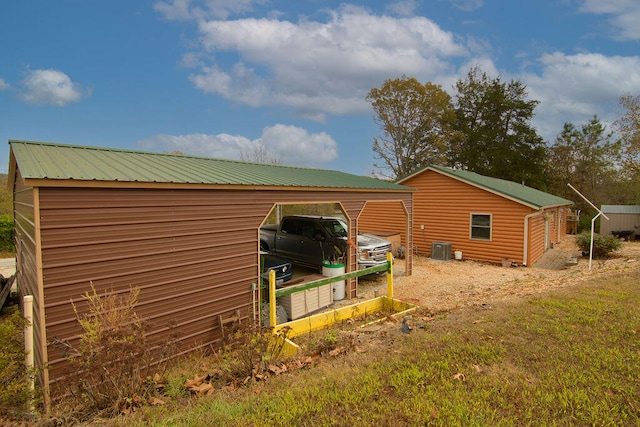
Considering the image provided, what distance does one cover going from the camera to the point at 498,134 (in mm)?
33719

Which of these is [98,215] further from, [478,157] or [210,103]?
[478,157]

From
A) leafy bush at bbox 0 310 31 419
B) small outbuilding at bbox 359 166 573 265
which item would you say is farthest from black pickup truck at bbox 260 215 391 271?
leafy bush at bbox 0 310 31 419

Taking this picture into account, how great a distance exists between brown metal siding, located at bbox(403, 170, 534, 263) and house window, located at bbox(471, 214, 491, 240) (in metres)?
0.17

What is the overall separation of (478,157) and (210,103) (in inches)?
985

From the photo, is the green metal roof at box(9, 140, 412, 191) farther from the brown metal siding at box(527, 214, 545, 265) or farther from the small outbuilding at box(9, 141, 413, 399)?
the brown metal siding at box(527, 214, 545, 265)

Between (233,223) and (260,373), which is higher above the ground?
(233,223)

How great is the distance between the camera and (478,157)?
109 ft

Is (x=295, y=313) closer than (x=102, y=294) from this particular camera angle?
No

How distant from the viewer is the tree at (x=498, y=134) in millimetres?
32844

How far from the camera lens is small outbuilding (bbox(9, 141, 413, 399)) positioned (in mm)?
4594

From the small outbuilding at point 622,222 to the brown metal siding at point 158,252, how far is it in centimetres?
2418

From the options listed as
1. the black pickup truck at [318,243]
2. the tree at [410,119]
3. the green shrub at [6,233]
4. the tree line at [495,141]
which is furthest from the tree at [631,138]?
the green shrub at [6,233]

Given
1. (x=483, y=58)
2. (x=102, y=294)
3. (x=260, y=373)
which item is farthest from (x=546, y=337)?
(x=483, y=58)

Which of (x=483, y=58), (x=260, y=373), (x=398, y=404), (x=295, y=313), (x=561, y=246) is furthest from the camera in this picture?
(x=483, y=58)
